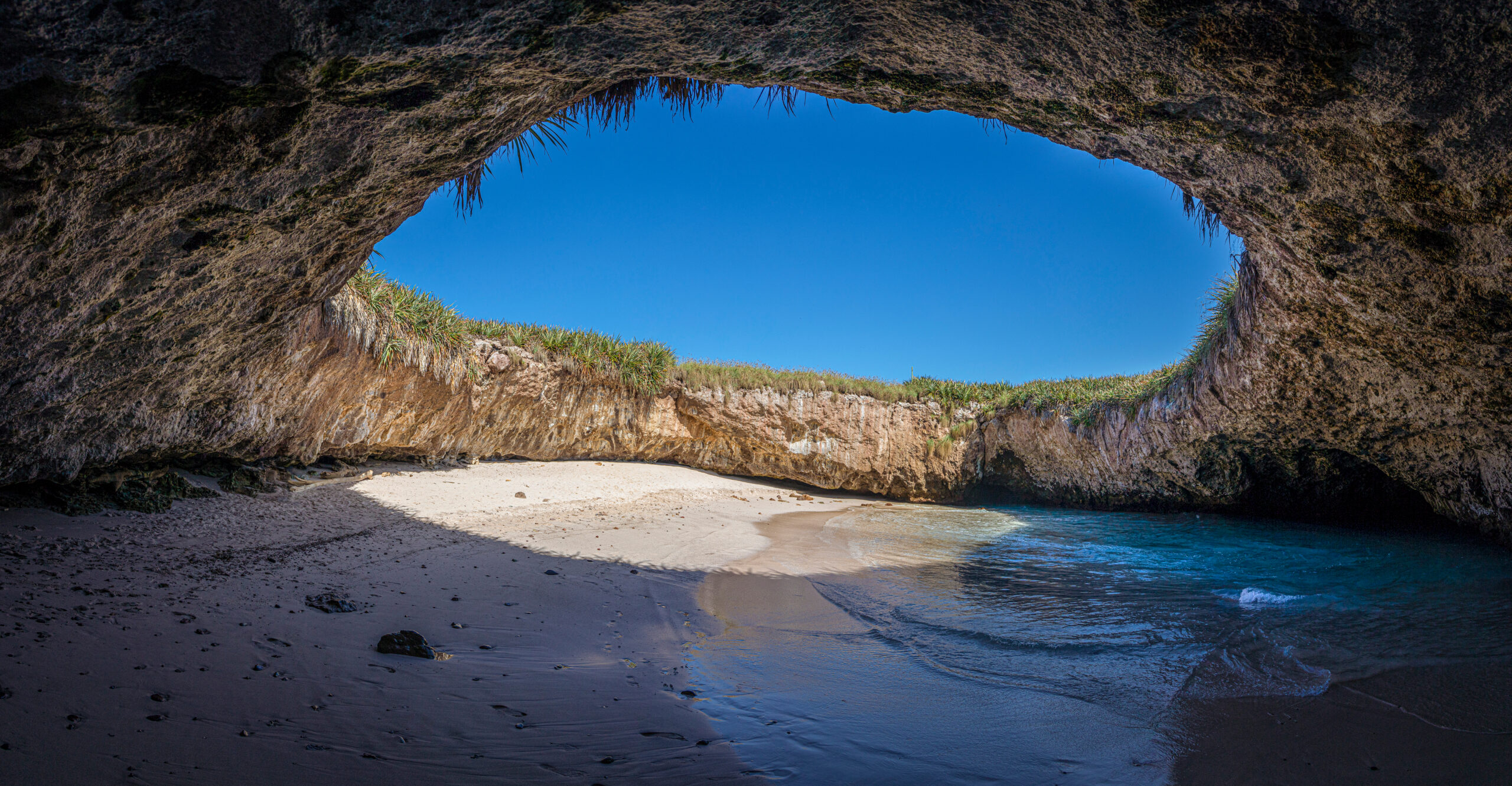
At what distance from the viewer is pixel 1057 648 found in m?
3.63

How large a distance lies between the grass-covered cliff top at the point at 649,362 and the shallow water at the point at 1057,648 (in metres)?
2.85

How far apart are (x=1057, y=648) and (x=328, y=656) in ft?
12.7

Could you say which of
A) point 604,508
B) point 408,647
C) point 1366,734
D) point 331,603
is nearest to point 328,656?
point 408,647

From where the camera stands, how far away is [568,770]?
206 centimetres

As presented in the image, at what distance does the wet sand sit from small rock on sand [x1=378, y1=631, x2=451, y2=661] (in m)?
0.06

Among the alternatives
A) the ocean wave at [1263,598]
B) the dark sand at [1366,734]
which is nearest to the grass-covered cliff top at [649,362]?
the ocean wave at [1263,598]

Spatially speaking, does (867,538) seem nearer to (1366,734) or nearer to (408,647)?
(1366,734)

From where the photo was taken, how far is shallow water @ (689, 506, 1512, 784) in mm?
2426

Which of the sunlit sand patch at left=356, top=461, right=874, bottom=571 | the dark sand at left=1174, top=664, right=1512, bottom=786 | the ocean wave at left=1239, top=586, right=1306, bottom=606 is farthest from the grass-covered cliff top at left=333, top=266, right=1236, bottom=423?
the dark sand at left=1174, top=664, right=1512, bottom=786

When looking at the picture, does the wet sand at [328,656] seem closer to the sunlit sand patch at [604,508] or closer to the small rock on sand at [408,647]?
the small rock on sand at [408,647]

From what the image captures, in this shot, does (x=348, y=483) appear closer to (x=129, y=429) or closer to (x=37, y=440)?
(x=129, y=429)

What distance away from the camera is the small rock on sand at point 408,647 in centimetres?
285

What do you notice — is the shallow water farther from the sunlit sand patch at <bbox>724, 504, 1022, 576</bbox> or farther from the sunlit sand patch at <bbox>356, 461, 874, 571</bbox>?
the sunlit sand patch at <bbox>356, 461, 874, 571</bbox>

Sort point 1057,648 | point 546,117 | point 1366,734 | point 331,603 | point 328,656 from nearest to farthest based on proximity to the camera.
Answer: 1. point 1366,734
2. point 328,656
3. point 331,603
4. point 546,117
5. point 1057,648
